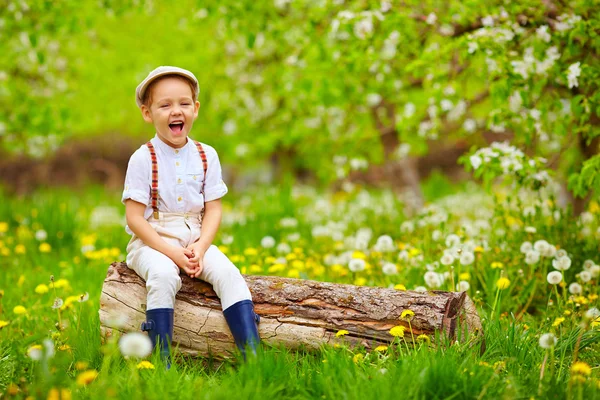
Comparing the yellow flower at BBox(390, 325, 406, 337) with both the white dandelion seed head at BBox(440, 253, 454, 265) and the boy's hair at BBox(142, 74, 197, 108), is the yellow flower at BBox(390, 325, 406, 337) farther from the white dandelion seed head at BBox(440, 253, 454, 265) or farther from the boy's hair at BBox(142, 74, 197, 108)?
the boy's hair at BBox(142, 74, 197, 108)

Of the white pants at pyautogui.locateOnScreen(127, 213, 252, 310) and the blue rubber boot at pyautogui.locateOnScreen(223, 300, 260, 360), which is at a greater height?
the white pants at pyautogui.locateOnScreen(127, 213, 252, 310)

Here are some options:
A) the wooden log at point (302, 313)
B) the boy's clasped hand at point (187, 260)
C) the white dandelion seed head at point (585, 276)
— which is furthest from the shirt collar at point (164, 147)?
the white dandelion seed head at point (585, 276)

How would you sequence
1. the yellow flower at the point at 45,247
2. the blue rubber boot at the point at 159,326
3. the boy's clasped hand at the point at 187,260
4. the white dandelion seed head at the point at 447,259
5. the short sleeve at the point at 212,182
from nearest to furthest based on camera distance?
1. the blue rubber boot at the point at 159,326
2. the boy's clasped hand at the point at 187,260
3. the short sleeve at the point at 212,182
4. the white dandelion seed head at the point at 447,259
5. the yellow flower at the point at 45,247

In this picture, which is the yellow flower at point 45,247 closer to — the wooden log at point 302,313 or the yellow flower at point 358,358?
the wooden log at point 302,313

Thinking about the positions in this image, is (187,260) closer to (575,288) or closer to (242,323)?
(242,323)

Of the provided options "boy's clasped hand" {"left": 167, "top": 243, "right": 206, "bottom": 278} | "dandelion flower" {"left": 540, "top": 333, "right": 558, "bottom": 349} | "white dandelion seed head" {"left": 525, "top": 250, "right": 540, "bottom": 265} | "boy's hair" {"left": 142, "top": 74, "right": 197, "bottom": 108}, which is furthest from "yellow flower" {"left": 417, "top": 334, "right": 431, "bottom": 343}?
"boy's hair" {"left": 142, "top": 74, "right": 197, "bottom": 108}

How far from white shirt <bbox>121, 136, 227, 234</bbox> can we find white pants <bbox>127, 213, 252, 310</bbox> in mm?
71

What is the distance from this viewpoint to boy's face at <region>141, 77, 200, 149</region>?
10.2 ft

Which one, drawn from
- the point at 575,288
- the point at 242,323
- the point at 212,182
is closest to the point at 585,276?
the point at 575,288

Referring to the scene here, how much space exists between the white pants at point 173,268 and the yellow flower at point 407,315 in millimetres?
759

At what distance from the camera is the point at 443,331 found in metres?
2.92

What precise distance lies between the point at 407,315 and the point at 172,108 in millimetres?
1592

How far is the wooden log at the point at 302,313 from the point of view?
9.81 ft

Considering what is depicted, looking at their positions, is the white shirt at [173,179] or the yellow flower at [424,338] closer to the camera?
the yellow flower at [424,338]
